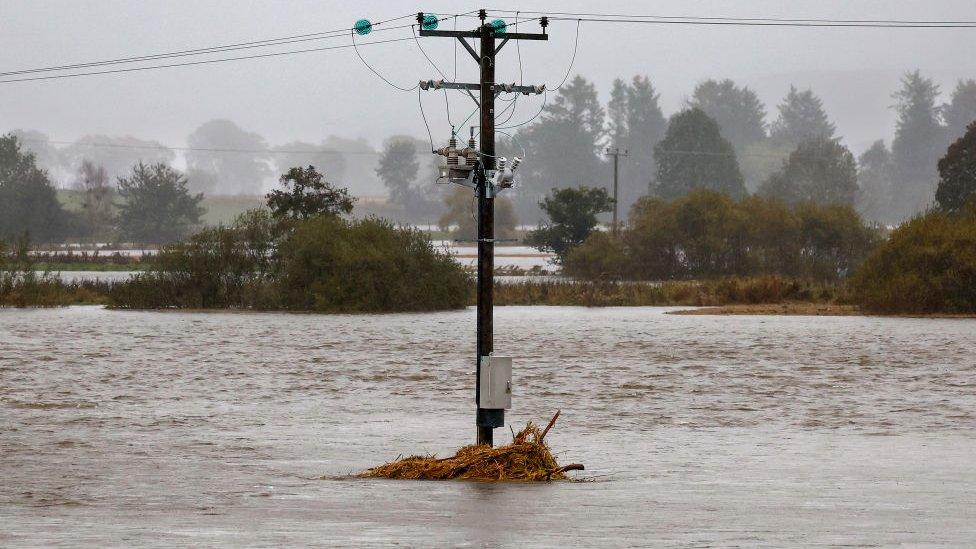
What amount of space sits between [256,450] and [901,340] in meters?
36.1

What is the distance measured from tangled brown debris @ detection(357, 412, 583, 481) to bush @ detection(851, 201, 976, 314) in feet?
172

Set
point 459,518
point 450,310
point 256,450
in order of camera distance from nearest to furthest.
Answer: point 459,518 < point 256,450 < point 450,310

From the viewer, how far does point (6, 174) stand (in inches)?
6737

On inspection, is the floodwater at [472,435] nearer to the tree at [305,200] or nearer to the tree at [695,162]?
the tree at [305,200]

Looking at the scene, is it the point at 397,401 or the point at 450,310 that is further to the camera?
the point at 450,310

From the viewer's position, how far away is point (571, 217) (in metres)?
111

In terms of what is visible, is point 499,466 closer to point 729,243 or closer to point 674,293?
point 674,293

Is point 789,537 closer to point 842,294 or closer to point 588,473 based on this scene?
point 588,473

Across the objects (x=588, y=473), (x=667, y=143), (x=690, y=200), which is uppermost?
(x=667, y=143)

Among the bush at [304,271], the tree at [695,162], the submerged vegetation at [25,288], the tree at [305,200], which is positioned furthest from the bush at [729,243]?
the tree at [695,162]

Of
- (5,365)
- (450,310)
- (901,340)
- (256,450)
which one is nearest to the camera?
(256,450)

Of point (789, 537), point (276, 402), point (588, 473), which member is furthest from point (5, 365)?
point (789, 537)

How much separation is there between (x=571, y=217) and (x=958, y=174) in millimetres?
28337

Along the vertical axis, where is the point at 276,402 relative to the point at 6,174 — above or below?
below
